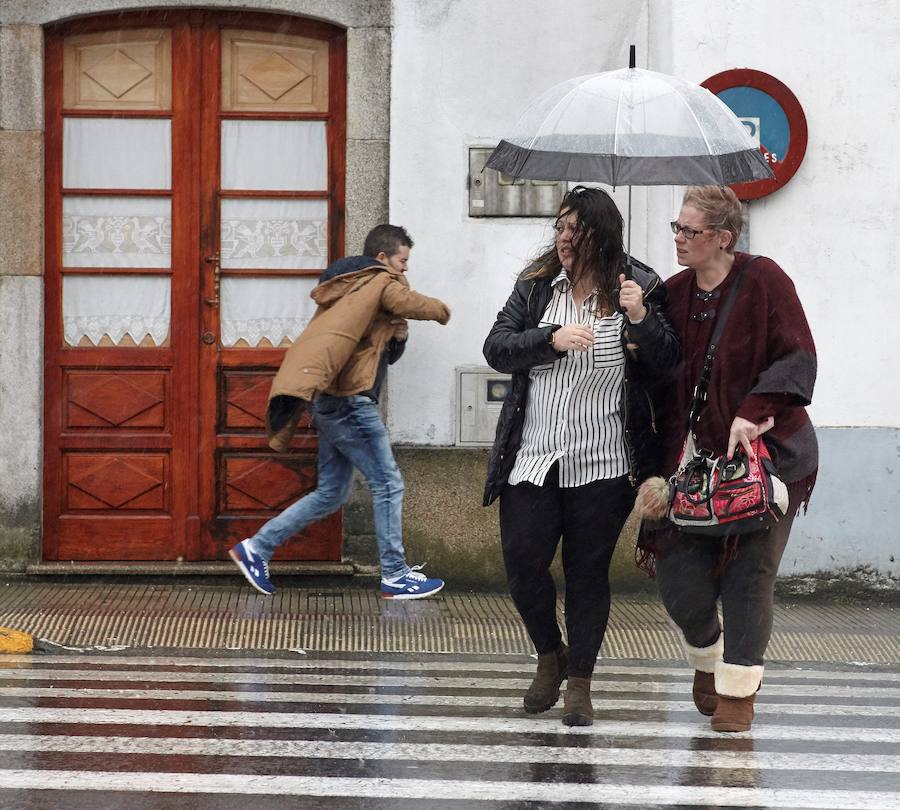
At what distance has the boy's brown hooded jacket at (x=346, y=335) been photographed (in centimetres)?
782

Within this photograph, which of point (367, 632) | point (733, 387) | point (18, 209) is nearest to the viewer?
point (733, 387)

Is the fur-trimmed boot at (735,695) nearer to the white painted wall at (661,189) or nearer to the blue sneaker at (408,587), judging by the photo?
the blue sneaker at (408,587)

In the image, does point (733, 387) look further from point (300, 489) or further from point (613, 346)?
point (300, 489)

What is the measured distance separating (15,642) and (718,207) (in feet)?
11.8

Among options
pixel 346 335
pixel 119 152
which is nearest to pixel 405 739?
pixel 346 335

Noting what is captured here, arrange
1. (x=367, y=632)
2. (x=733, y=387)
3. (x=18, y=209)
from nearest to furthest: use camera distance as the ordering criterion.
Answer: (x=733, y=387)
(x=367, y=632)
(x=18, y=209)

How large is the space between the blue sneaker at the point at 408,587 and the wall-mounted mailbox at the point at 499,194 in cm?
193

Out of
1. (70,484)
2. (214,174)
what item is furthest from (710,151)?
(70,484)

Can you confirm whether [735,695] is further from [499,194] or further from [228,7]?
[228,7]

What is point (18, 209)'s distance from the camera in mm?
8438

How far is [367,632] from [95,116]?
3.18 metres

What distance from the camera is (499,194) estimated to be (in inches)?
337

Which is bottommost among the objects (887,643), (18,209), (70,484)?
(887,643)

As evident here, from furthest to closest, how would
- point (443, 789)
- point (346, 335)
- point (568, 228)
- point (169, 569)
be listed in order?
point (169, 569) → point (346, 335) → point (568, 228) → point (443, 789)
